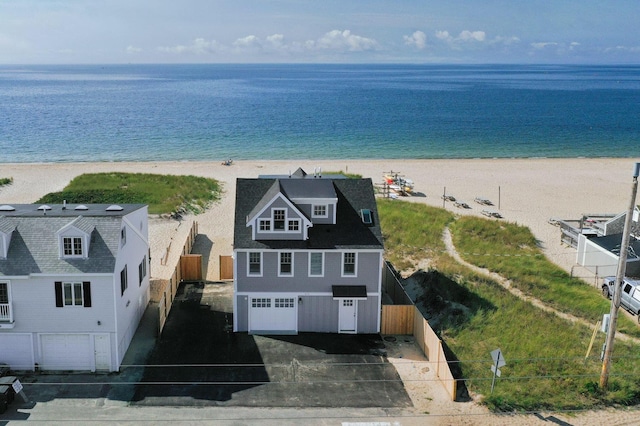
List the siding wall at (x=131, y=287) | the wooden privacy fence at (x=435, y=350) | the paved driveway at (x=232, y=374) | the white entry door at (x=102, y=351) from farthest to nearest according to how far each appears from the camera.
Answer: the siding wall at (x=131, y=287)
the white entry door at (x=102, y=351)
the wooden privacy fence at (x=435, y=350)
the paved driveway at (x=232, y=374)

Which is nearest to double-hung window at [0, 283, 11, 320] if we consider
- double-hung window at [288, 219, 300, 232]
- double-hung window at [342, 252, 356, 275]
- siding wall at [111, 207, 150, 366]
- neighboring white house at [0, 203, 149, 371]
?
neighboring white house at [0, 203, 149, 371]

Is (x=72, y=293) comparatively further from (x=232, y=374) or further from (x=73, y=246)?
(x=232, y=374)

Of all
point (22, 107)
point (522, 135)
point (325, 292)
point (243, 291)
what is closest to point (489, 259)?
point (325, 292)

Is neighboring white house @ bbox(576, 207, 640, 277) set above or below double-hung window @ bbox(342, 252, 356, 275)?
below

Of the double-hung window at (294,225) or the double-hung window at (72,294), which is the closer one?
the double-hung window at (72,294)

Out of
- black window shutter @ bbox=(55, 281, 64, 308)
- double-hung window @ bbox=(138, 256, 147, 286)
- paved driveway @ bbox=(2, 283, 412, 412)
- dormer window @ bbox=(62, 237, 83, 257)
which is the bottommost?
paved driveway @ bbox=(2, 283, 412, 412)

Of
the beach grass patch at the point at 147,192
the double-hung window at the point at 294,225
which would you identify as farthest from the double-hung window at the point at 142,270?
the beach grass patch at the point at 147,192

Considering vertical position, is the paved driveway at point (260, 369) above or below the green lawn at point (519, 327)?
A: below

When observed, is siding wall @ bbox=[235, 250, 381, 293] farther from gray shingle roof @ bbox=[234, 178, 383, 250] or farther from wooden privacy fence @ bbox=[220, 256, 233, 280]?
wooden privacy fence @ bbox=[220, 256, 233, 280]

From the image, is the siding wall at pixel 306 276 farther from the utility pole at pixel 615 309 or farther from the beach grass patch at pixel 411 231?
the utility pole at pixel 615 309
